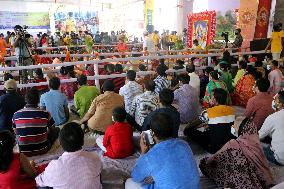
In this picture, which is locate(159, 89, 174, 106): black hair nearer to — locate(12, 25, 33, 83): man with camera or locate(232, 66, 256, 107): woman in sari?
locate(232, 66, 256, 107): woman in sari

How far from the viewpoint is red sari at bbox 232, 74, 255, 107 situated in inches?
204

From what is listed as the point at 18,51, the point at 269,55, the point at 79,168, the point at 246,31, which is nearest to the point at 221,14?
the point at 246,31

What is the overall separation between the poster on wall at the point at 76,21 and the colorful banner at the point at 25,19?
27.5 inches

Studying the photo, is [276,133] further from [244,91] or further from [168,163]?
[244,91]

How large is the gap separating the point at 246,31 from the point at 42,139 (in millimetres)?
8701

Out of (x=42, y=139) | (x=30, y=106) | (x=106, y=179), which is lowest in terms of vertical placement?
(x=106, y=179)

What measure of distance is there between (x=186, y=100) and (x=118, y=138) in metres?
1.39

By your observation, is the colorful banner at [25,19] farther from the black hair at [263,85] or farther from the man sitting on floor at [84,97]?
the black hair at [263,85]

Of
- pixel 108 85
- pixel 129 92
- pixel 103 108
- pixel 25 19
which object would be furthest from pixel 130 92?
pixel 25 19

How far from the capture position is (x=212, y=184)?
115 inches

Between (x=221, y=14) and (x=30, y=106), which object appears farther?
(x=221, y=14)

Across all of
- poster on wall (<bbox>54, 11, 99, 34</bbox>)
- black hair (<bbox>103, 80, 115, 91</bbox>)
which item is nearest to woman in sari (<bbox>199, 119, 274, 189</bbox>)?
black hair (<bbox>103, 80, 115, 91</bbox>)

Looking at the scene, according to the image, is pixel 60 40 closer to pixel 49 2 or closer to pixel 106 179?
pixel 49 2

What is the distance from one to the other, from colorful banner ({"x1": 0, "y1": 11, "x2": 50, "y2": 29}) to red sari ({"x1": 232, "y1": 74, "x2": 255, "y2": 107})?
14.9m
